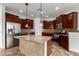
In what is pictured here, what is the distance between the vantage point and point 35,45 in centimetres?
286

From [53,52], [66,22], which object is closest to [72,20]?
[66,22]

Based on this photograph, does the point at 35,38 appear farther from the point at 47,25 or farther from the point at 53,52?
the point at 53,52

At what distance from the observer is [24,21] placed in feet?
9.53

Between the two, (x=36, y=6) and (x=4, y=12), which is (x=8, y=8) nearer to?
(x=4, y=12)

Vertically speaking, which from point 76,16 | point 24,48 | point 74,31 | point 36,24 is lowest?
point 24,48

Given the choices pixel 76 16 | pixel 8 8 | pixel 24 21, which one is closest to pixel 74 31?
pixel 76 16

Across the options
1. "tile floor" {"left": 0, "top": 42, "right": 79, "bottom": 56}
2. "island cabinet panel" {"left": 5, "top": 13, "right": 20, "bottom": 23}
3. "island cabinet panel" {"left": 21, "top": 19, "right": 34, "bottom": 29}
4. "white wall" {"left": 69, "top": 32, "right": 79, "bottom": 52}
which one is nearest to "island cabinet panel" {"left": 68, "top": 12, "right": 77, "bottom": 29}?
"white wall" {"left": 69, "top": 32, "right": 79, "bottom": 52}

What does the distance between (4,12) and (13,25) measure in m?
0.42

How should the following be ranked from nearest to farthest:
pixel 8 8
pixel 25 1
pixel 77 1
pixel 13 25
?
1. pixel 77 1
2. pixel 25 1
3. pixel 8 8
4. pixel 13 25

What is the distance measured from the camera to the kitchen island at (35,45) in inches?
108

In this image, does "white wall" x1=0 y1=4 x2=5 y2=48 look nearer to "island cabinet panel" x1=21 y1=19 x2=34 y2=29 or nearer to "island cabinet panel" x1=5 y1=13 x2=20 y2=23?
"island cabinet panel" x1=5 y1=13 x2=20 y2=23

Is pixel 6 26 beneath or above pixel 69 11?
beneath

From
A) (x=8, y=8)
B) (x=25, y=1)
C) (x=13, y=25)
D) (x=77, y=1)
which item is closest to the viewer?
(x=77, y=1)

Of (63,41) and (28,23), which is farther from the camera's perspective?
(63,41)
